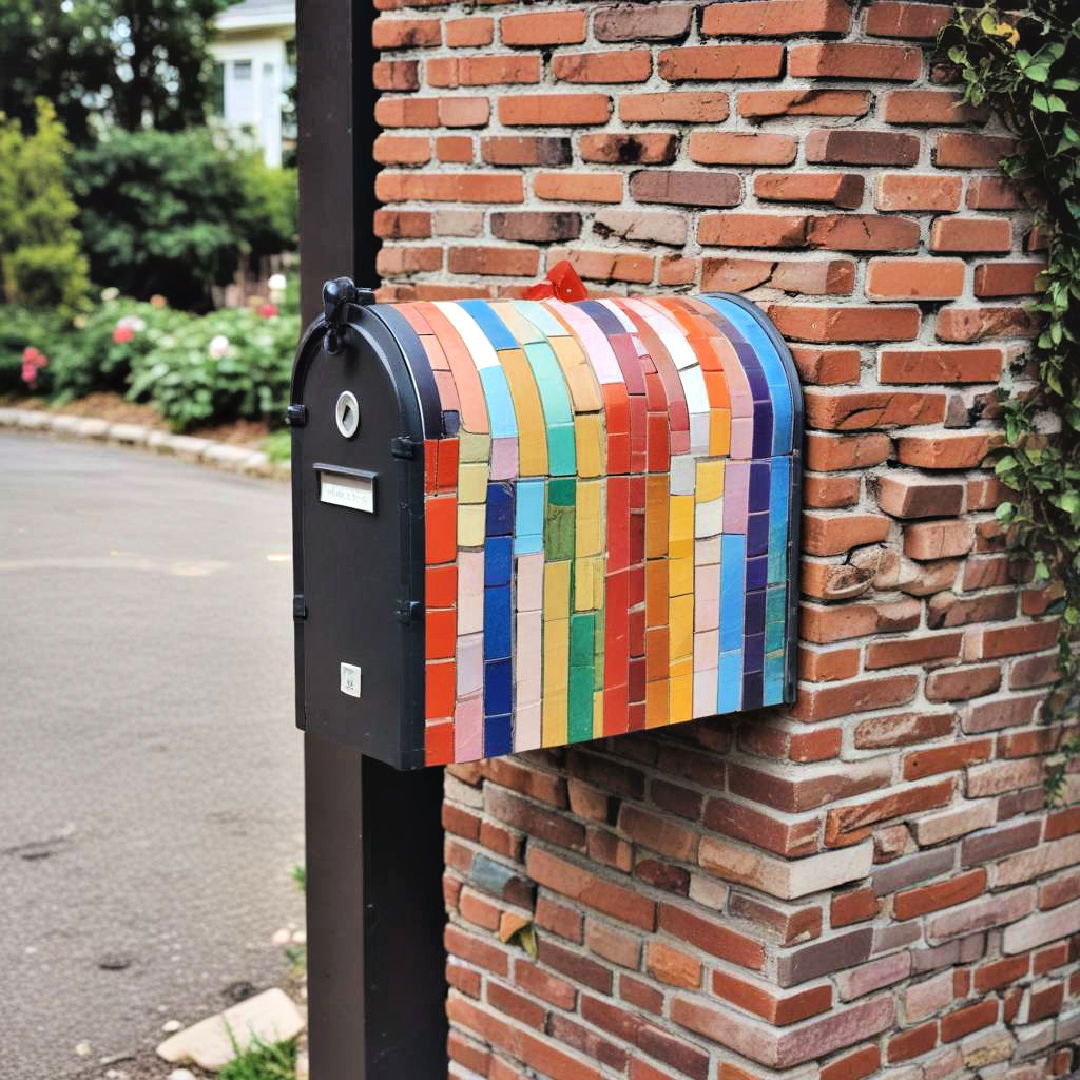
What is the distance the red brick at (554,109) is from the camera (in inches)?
88.2

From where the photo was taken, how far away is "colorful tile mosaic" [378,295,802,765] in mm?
1750

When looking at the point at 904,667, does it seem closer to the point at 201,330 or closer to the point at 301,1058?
the point at 301,1058

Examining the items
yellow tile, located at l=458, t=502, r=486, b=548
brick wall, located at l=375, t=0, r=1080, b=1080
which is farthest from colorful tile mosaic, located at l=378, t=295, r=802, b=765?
brick wall, located at l=375, t=0, r=1080, b=1080

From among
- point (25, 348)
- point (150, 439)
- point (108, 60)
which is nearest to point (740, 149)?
point (150, 439)

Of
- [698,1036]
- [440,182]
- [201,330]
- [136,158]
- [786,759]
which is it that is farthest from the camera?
[136,158]

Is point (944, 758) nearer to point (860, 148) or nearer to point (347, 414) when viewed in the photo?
point (860, 148)

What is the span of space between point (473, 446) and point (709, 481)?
38 cm

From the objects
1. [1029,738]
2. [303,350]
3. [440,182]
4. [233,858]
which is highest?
[440,182]

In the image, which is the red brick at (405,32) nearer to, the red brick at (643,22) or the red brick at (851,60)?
the red brick at (643,22)

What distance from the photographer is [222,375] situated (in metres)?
11.6

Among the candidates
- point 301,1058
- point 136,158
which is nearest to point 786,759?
point 301,1058

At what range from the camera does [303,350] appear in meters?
1.87

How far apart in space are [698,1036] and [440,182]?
147 centimetres

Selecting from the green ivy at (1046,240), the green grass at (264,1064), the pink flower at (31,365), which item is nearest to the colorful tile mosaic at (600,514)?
the green ivy at (1046,240)
